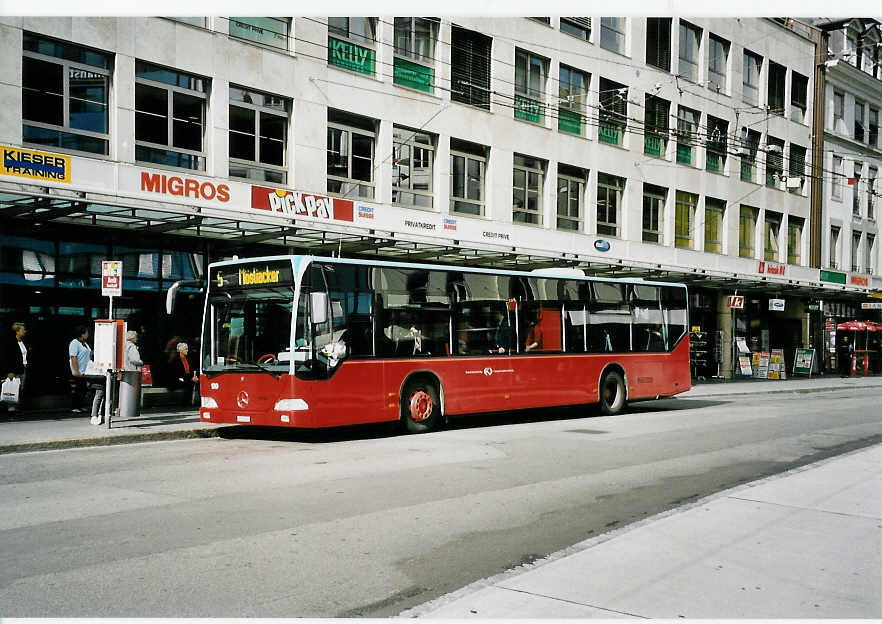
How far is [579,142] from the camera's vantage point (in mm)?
30781

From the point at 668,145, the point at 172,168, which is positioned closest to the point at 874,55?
the point at 668,145

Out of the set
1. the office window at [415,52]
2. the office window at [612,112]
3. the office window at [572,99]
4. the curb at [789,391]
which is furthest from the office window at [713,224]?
the office window at [415,52]

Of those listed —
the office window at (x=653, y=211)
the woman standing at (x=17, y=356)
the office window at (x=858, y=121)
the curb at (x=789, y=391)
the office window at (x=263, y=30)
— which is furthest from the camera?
the office window at (x=858, y=121)

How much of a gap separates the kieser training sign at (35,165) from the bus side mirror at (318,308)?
6886mm

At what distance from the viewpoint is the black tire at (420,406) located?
15.8 meters

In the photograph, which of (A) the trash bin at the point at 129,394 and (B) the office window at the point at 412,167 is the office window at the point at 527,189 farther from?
(A) the trash bin at the point at 129,394

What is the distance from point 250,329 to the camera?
14.7 metres

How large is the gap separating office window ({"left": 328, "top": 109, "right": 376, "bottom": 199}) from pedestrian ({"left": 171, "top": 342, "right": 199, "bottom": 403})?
19.5 ft

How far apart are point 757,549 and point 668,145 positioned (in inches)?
1203

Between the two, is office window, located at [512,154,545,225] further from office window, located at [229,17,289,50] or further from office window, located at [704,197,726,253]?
office window, located at [704,197,726,253]

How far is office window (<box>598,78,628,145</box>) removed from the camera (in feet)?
104

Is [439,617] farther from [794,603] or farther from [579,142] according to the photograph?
[579,142]

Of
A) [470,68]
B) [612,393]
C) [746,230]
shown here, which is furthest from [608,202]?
[612,393]
